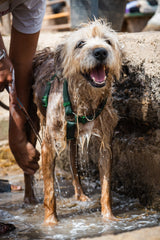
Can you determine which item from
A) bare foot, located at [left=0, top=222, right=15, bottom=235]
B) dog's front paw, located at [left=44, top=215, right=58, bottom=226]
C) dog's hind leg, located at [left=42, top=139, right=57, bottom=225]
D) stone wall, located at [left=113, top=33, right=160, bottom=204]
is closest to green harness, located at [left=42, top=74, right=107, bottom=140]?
dog's hind leg, located at [left=42, top=139, right=57, bottom=225]

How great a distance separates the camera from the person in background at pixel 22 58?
3.56 meters

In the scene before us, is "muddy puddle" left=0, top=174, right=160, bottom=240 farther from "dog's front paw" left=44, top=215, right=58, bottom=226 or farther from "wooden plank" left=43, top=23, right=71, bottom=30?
"wooden plank" left=43, top=23, right=71, bottom=30

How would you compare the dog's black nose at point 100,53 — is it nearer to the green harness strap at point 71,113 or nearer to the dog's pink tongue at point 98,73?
the dog's pink tongue at point 98,73

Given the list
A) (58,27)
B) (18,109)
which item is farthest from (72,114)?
(58,27)

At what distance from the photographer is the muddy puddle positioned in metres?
3.41

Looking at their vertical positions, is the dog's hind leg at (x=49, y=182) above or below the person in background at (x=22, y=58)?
below

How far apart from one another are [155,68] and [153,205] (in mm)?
1396

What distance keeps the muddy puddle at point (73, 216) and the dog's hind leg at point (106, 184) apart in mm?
101

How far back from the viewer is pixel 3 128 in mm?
6121

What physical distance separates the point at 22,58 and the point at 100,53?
3.09 ft

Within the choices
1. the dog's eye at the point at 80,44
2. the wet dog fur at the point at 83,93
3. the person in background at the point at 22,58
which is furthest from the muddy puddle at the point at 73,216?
the dog's eye at the point at 80,44

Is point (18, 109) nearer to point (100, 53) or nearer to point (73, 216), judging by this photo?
point (100, 53)

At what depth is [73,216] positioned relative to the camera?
389 cm

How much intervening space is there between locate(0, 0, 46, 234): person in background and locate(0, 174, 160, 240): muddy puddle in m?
0.32
